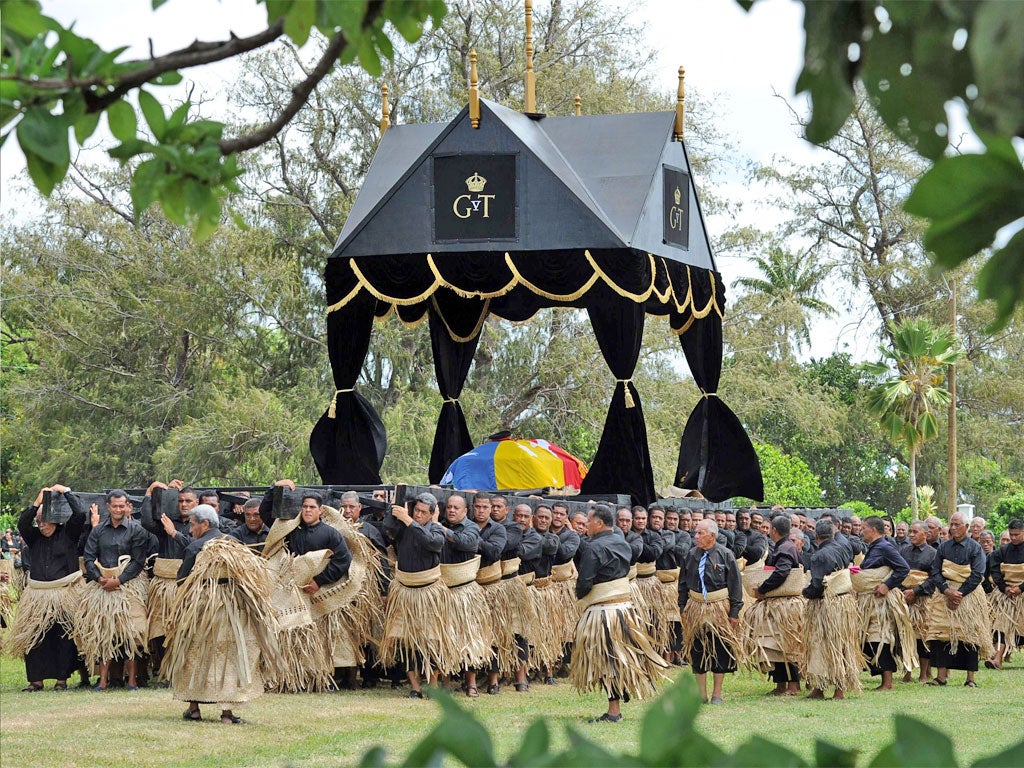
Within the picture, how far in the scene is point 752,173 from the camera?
42.9 m

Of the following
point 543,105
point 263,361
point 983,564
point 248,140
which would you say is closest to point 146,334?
point 263,361

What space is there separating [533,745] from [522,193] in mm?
14206

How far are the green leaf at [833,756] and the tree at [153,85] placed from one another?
1.13m

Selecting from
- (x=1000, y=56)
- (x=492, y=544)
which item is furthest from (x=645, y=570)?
(x=1000, y=56)

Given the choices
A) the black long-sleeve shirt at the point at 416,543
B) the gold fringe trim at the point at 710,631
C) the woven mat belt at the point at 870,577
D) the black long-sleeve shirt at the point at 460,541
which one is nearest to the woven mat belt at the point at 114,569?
the black long-sleeve shirt at the point at 416,543

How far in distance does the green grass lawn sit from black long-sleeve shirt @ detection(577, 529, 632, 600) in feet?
3.30

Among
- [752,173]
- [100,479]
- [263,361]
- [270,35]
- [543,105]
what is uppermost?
[752,173]

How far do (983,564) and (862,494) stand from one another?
33148 millimetres

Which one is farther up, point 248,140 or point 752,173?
point 752,173

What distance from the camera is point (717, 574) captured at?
11805 mm

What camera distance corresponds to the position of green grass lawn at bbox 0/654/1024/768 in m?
8.46

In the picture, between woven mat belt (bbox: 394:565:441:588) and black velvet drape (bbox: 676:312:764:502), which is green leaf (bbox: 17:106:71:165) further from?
black velvet drape (bbox: 676:312:764:502)

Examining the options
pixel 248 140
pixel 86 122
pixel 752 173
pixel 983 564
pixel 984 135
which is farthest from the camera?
pixel 752 173

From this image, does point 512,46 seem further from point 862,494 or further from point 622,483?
point 862,494
